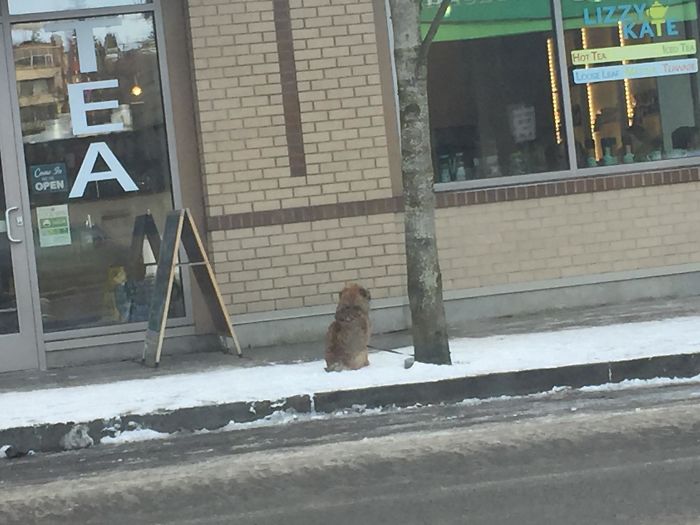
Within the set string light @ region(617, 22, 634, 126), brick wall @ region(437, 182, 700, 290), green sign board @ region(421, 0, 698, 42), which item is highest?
green sign board @ region(421, 0, 698, 42)

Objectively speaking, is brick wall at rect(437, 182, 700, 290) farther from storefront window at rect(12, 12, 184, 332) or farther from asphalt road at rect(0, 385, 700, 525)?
asphalt road at rect(0, 385, 700, 525)

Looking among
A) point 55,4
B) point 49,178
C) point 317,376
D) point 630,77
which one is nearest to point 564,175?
point 630,77

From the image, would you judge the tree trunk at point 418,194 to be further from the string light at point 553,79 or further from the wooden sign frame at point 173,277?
the string light at point 553,79

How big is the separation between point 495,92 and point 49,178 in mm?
4327

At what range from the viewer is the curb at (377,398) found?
689 centimetres

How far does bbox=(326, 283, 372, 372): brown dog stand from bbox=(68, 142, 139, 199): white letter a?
3033 mm

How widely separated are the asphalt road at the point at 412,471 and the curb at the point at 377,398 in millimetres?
132

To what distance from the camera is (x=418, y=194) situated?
7750 mm

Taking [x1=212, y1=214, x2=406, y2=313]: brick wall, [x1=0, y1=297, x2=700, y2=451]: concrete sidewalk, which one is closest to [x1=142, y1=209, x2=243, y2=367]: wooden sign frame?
[x1=0, y1=297, x2=700, y2=451]: concrete sidewalk

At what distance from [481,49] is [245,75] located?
2.33 metres

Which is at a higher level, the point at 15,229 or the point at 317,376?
the point at 15,229

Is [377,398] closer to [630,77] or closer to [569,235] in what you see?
[569,235]

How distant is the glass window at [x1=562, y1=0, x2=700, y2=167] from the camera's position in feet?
33.4

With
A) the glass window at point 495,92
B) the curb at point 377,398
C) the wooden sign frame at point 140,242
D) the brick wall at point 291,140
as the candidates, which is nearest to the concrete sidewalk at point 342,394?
the curb at point 377,398
